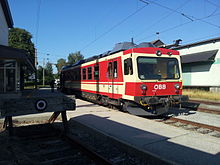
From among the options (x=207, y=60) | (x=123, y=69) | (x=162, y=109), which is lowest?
(x=162, y=109)

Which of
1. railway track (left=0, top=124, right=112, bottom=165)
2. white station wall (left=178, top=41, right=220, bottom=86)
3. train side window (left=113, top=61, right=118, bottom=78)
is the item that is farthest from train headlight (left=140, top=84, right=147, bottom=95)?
white station wall (left=178, top=41, right=220, bottom=86)

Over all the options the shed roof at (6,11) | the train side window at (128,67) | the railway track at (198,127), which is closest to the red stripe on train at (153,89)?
the train side window at (128,67)

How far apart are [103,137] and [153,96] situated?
324 cm

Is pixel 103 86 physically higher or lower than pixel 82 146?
higher

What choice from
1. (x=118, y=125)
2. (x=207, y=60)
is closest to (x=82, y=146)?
(x=118, y=125)

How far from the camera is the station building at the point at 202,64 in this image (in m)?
18.4

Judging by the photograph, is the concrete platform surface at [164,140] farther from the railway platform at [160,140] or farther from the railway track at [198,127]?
the railway track at [198,127]

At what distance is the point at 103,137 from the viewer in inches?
212

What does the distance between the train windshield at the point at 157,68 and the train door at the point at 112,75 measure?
162 cm

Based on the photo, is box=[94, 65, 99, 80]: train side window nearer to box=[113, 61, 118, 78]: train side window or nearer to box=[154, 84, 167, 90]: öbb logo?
box=[113, 61, 118, 78]: train side window

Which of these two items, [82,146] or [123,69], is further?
[123,69]

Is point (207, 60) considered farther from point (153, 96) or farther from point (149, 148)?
point (149, 148)

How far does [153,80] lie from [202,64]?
14.7 metres

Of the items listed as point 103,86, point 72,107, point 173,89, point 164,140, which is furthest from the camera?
point 103,86
